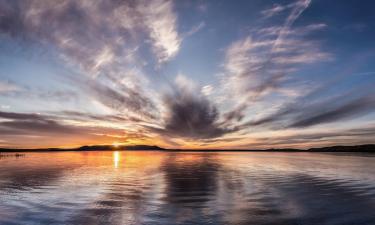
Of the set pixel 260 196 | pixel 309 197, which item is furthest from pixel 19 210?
pixel 309 197

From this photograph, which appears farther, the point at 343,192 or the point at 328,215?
the point at 343,192

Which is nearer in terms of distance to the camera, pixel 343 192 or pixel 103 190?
pixel 343 192

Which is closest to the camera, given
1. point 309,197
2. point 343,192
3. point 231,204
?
point 231,204

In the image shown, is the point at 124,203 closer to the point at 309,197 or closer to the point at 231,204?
the point at 231,204

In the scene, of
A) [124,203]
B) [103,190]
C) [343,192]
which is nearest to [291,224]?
[124,203]

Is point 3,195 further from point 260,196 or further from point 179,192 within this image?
point 260,196

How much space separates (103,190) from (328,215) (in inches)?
800

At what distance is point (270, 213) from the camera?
18.3m

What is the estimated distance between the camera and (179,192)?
27.3 metres

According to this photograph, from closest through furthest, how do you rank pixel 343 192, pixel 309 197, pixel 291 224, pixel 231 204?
pixel 291 224
pixel 231 204
pixel 309 197
pixel 343 192

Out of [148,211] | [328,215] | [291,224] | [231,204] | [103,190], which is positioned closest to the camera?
[291,224]

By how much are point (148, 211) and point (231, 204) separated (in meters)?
6.21

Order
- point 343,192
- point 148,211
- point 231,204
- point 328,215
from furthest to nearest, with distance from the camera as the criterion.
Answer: point 343,192, point 231,204, point 148,211, point 328,215

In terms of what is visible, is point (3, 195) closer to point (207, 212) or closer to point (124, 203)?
point (124, 203)
